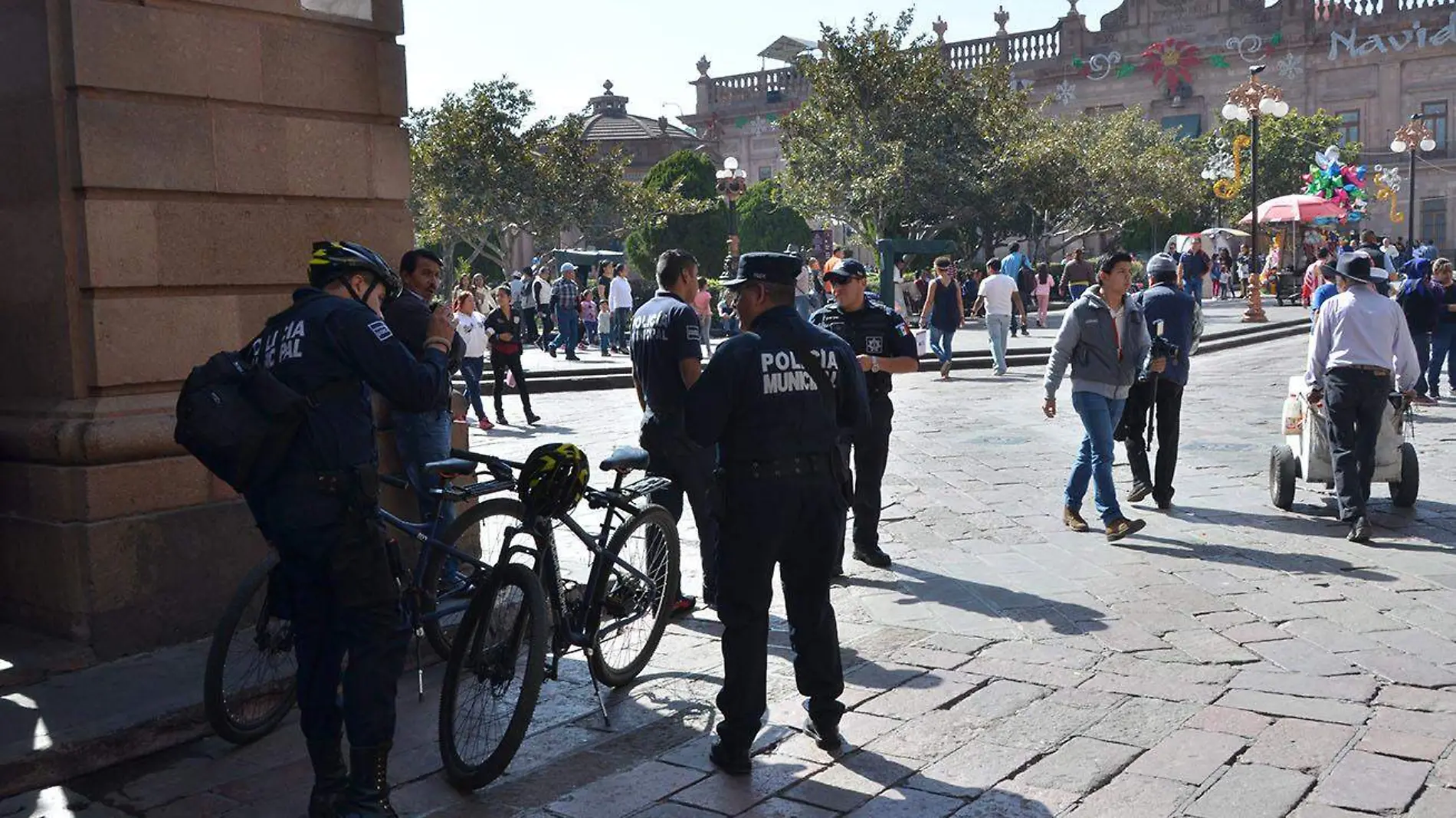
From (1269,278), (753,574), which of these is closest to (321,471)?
(753,574)

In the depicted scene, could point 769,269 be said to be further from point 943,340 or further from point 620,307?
point 620,307

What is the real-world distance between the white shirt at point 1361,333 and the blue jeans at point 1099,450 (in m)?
1.16

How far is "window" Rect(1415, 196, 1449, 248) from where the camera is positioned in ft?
174

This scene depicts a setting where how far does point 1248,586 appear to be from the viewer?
22.3ft

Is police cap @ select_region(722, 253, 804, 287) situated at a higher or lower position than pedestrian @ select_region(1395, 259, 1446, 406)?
higher

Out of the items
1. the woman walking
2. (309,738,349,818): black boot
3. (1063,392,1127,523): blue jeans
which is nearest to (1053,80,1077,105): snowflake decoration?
the woman walking

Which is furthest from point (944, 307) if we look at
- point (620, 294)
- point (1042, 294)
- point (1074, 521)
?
point (1074, 521)

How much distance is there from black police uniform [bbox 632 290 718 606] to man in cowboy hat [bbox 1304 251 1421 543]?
3.74 metres

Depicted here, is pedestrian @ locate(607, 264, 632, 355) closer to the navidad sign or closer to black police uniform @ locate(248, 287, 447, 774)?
black police uniform @ locate(248, 287, 447, 774)

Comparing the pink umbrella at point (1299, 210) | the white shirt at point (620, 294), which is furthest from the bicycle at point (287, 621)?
the pink umbrella at point (1299, 210)

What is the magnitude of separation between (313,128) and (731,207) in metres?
23.5

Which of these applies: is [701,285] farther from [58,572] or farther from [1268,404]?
[58,572]

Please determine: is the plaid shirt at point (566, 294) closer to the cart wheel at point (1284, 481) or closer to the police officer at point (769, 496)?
the cart wheel at point (1284, 481)

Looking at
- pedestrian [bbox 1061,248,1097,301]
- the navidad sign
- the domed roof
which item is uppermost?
the navidad sign
